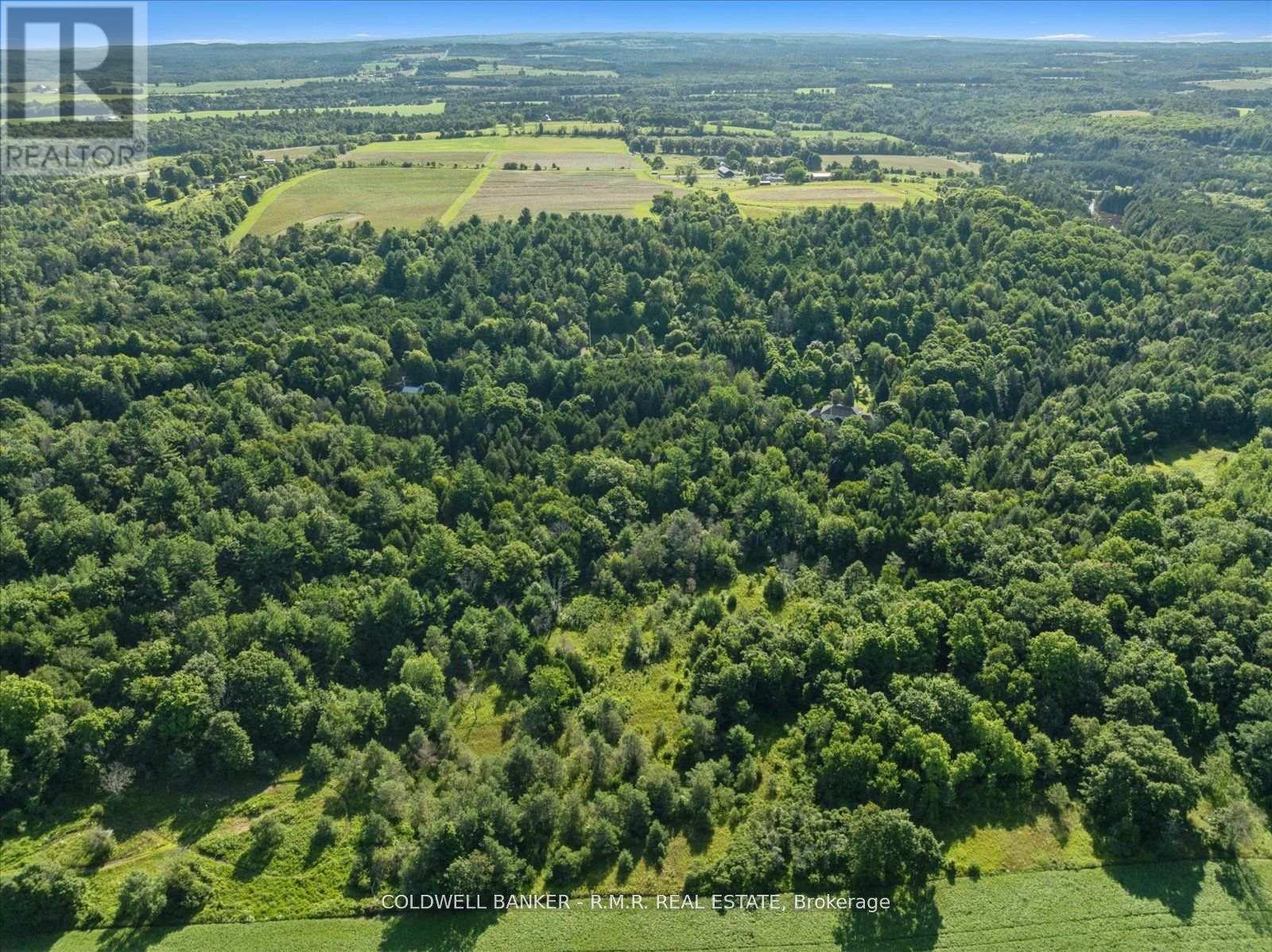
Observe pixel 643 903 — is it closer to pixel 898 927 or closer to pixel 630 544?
pixel 898 927

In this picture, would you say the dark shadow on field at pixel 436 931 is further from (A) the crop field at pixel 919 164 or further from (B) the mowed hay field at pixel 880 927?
(A) the crop field at pixel 919 164

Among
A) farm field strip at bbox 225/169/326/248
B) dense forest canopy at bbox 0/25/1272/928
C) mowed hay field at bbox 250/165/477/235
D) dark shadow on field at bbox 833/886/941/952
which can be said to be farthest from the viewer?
mowed hay field at bbox 250/165/477/235

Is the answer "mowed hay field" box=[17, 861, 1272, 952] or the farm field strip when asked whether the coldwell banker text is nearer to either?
"mowed hay field" box=[17, 861, 1272, 952]

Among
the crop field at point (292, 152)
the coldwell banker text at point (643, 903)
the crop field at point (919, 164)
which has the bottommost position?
the coldwell banker text at point (643, 903)

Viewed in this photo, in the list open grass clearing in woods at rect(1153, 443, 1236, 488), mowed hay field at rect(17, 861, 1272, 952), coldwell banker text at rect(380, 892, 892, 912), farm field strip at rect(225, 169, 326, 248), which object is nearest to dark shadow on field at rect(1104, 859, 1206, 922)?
mowed hay field at rect(17, 861, 1272, 952)

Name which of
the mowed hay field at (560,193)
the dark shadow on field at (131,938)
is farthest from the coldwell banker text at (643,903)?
the mowed hay field at (560,193)
